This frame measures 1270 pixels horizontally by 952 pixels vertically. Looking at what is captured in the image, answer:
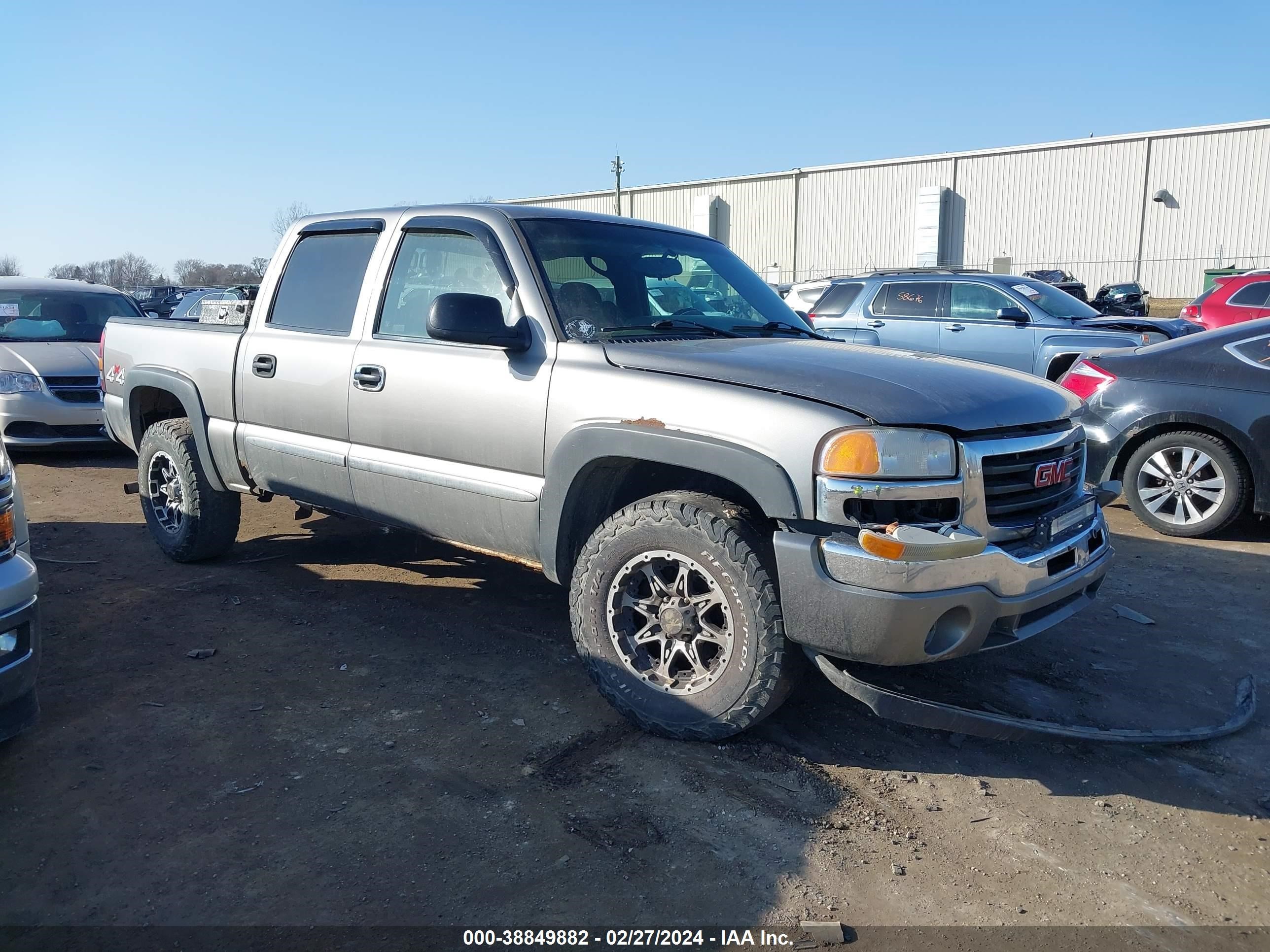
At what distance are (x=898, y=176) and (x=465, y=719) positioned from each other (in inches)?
1639

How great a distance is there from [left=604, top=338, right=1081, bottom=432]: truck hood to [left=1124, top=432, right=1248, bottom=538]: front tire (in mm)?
3221

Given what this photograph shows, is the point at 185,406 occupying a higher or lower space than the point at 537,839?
higher

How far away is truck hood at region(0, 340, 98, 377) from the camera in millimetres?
9117

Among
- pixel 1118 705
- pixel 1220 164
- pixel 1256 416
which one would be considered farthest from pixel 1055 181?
pixel 1118 705

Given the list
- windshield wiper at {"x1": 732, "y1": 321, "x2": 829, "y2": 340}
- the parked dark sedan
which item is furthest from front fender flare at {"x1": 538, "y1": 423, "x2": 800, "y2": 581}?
the parked dark sedan

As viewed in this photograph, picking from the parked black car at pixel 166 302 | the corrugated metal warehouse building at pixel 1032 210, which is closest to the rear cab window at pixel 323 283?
the parked black car at pixel 166 302

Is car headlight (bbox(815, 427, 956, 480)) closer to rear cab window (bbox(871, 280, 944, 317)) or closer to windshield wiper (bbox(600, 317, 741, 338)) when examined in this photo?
windshield wiper (bbox(600, 317, 741, 338))

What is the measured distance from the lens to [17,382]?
9031mm

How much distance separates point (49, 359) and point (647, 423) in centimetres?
821

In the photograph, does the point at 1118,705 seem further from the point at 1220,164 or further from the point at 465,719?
the point at 1220,164

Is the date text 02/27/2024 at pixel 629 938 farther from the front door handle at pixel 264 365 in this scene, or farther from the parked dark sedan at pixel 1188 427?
the parked dark sedan at pixel 1188 427

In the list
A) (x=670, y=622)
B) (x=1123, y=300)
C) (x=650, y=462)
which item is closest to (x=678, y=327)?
(x=650, y=462)

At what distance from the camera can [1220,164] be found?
116ft

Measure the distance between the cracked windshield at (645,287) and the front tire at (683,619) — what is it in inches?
35.0
